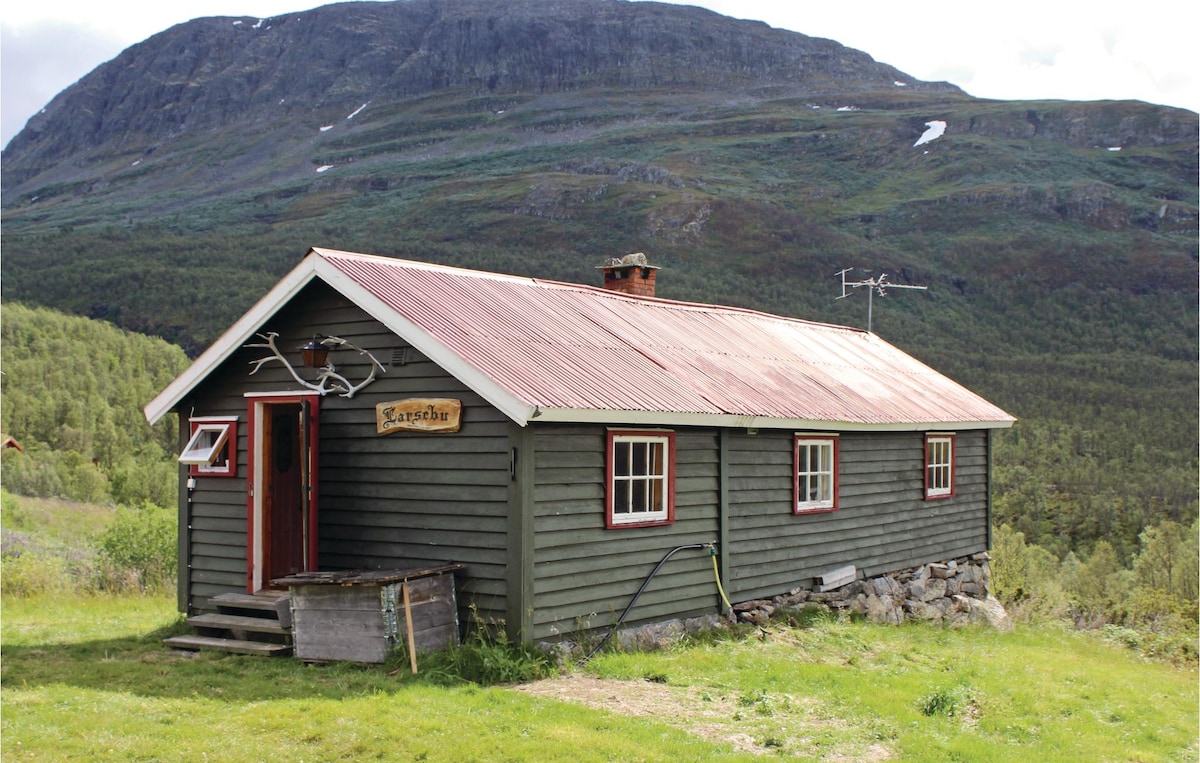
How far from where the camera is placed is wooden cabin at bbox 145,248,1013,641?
34.8 ft

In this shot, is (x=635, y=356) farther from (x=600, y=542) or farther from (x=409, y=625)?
(x=409, y=625)

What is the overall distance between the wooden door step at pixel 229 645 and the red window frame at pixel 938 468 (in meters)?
10.6

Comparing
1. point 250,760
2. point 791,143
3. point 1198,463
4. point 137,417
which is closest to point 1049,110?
point 791,143

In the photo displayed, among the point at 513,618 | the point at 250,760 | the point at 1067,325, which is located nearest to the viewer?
the point at 250,760

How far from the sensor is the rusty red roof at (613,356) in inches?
424

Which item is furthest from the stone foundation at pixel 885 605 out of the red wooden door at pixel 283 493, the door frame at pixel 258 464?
the red wooden door at pixel 283 493

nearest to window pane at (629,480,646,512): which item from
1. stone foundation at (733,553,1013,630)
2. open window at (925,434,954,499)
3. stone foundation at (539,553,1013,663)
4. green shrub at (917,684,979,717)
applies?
stone foundation at (539,553,1013,663)

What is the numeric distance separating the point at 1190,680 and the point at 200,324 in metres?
61.1

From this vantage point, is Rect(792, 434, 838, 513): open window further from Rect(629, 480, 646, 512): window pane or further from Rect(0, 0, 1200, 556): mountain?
Rect(0, 0, 1200, 556): mountain

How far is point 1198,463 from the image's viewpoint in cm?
6216

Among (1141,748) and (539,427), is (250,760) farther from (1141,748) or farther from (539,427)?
(1141,748)

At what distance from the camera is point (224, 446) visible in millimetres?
12883

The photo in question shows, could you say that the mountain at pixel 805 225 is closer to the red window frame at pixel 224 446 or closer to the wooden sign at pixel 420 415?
the red window frame at pixel 224 446

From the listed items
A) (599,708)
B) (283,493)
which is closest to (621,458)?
(599,708)
